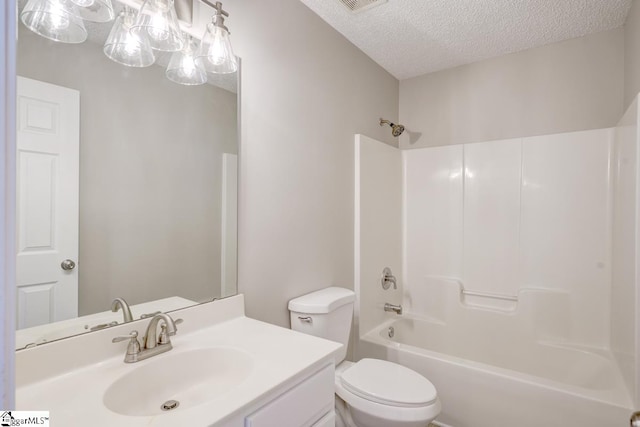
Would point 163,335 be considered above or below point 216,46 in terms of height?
below

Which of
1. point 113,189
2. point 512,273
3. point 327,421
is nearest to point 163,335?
point 113,189

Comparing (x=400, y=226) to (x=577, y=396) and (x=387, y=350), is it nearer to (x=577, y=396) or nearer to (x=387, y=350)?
(x=387, y=350)

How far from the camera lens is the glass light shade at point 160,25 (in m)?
1.11

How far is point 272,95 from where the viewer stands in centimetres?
163

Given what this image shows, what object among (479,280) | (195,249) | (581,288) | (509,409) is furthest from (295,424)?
(581,288)

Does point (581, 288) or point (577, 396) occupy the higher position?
point (581, 288)

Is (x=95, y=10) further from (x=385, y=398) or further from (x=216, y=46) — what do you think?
(x=385, y=398)

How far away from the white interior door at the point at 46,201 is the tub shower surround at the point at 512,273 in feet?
5.33

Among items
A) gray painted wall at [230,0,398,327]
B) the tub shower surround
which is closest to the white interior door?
gray painted wall at [230,0,398,327]

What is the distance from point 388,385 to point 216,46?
170 centimetres

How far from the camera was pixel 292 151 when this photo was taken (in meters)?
1.74

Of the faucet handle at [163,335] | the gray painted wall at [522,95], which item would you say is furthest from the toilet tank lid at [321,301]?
the gray painted wall at [522,95]

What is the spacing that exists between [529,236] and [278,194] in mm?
1842

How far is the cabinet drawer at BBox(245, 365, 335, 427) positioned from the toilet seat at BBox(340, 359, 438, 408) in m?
0.45
